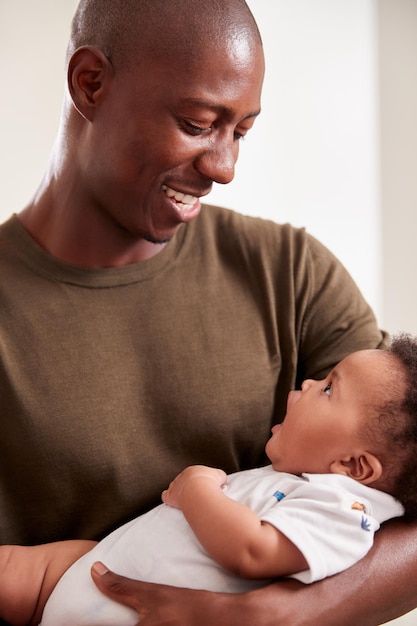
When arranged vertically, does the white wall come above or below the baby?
above

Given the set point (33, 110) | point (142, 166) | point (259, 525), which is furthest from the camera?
point (33, 110)

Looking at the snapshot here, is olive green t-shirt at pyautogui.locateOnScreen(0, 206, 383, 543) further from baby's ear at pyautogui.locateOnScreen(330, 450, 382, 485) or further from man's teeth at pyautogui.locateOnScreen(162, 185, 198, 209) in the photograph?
baby's ear at pyautogui.locateOnScreen(330, 450, 382, 485)

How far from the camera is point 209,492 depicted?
1240 mm

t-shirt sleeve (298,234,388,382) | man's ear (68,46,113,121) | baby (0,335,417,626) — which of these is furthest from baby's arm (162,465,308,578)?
man's ear (68,46,113,121)

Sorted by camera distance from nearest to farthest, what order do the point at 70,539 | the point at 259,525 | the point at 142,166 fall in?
the point at 259,525 → the point at 142,166 → the point at 70,539

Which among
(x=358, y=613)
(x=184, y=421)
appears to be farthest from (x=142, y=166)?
(x=358, y=613)

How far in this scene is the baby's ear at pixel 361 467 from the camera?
1254mm

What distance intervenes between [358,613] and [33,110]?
5.57ft

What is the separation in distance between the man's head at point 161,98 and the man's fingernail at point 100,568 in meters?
0.58

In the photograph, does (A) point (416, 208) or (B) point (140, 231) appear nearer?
(B) point (140, 231)

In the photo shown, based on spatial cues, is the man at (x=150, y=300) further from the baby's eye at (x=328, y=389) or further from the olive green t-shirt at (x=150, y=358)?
the baby's eye at (x=328, y=389)

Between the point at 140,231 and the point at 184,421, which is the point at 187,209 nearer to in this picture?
the point at 140,231

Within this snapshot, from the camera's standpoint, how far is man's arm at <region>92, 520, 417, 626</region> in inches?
46.6

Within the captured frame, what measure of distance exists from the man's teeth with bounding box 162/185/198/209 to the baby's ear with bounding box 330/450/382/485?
0.52 meters
